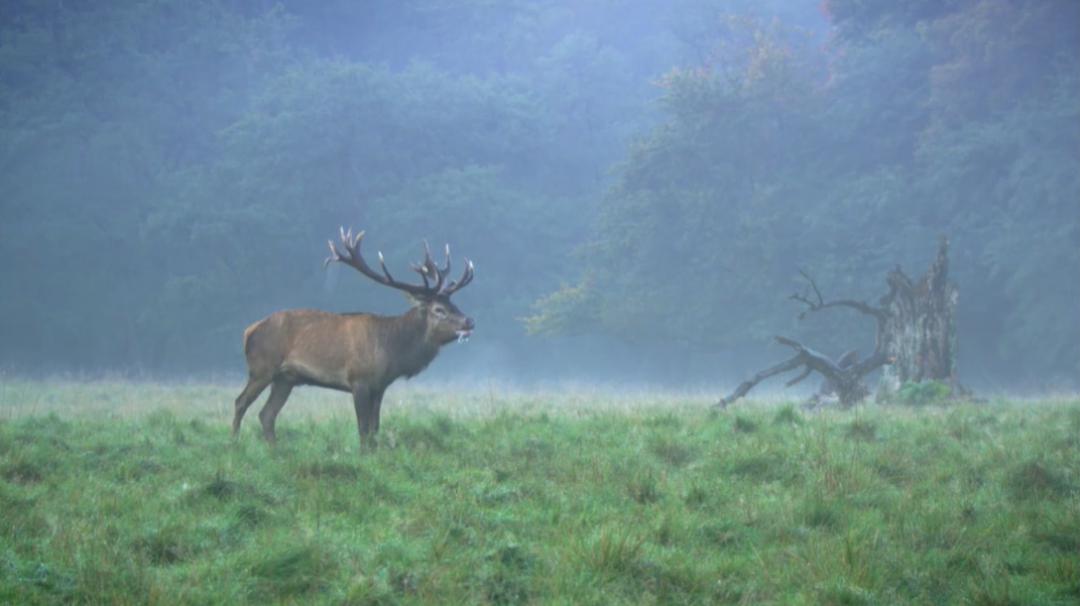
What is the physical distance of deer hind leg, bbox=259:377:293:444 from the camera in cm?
1252

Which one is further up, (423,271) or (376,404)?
(423,271)

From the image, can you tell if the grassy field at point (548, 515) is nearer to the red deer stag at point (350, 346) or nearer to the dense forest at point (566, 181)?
the red deer stag at point (350, 346)

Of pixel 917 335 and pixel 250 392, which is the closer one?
pixel 250 392

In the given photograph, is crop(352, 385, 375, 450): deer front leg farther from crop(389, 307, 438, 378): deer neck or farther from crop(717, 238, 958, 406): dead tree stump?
crop(717, 238, 958, 406): dead tree stump

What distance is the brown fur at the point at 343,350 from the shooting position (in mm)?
12453

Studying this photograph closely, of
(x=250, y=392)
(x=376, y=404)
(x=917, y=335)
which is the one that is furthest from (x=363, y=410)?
(x=917, y=335)

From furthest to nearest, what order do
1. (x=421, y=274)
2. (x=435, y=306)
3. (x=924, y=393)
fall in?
1. (x=924, y=393)
2. (x=421, y=274)
3. (x=435, y=306)

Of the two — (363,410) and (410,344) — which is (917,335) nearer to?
(410,344)

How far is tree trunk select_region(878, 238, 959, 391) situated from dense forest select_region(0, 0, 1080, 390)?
9.71 metres

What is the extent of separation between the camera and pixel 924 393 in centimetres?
1789

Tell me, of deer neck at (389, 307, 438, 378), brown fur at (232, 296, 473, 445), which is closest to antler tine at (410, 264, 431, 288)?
brown fur at (232, 296, 473, 445)

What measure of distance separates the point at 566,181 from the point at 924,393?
26225mm

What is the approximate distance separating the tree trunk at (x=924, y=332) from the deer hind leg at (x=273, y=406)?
403 inches

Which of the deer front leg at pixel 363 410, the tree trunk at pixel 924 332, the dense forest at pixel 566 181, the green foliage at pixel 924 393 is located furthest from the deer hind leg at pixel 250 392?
the dense forest at pixel 566 181
